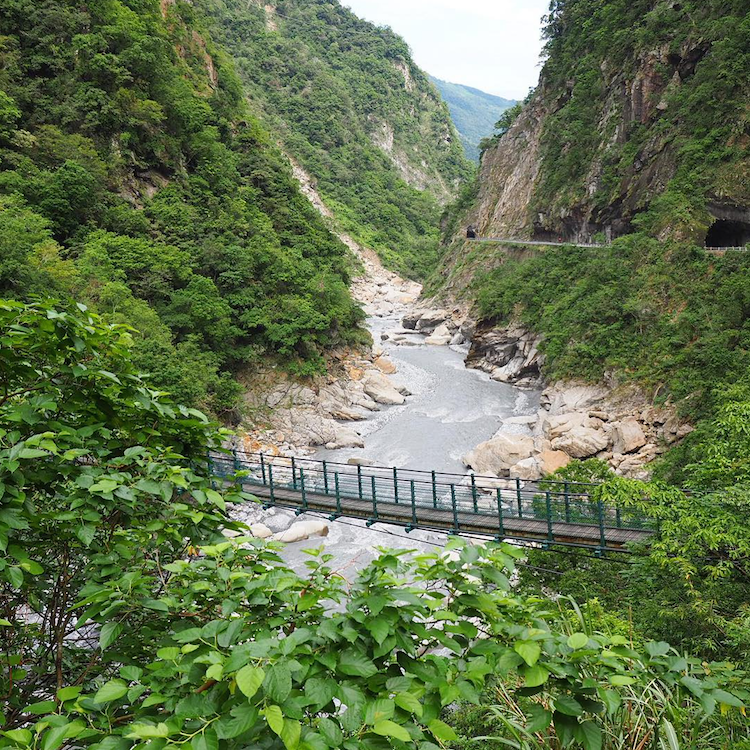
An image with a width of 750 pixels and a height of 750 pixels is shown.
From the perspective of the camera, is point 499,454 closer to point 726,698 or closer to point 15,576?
point 726,698

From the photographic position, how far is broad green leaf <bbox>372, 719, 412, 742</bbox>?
4.02 ft

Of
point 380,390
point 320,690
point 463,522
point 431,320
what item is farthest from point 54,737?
point 431,320

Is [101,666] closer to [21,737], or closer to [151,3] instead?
[21,737]

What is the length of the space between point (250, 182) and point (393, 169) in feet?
188

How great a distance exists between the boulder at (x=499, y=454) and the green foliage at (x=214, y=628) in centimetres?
1316

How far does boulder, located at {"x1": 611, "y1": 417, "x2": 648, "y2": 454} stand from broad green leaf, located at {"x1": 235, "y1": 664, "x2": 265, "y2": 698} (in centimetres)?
1548

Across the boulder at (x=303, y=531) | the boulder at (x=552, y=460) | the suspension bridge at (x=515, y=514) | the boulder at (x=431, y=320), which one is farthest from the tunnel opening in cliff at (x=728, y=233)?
the boulder at (x=431, y=320)

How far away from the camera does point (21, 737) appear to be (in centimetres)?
128

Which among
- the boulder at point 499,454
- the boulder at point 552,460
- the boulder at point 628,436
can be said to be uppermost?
the boulder at point 628,436

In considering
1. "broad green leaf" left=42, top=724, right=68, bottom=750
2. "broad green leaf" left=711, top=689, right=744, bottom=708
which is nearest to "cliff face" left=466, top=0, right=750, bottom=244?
"broad green leaf" left=711, top=689, right=744, bottom=708

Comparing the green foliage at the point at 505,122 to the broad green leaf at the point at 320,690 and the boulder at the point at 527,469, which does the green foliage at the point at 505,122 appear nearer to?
the boulder at the point at 527,469

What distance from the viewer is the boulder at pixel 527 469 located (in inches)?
558

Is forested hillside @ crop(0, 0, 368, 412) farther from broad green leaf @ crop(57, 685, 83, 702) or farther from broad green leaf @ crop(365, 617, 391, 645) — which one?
broad green leaf @ crop(365, 617, 391, 645)

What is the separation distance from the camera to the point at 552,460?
14.8 metres
